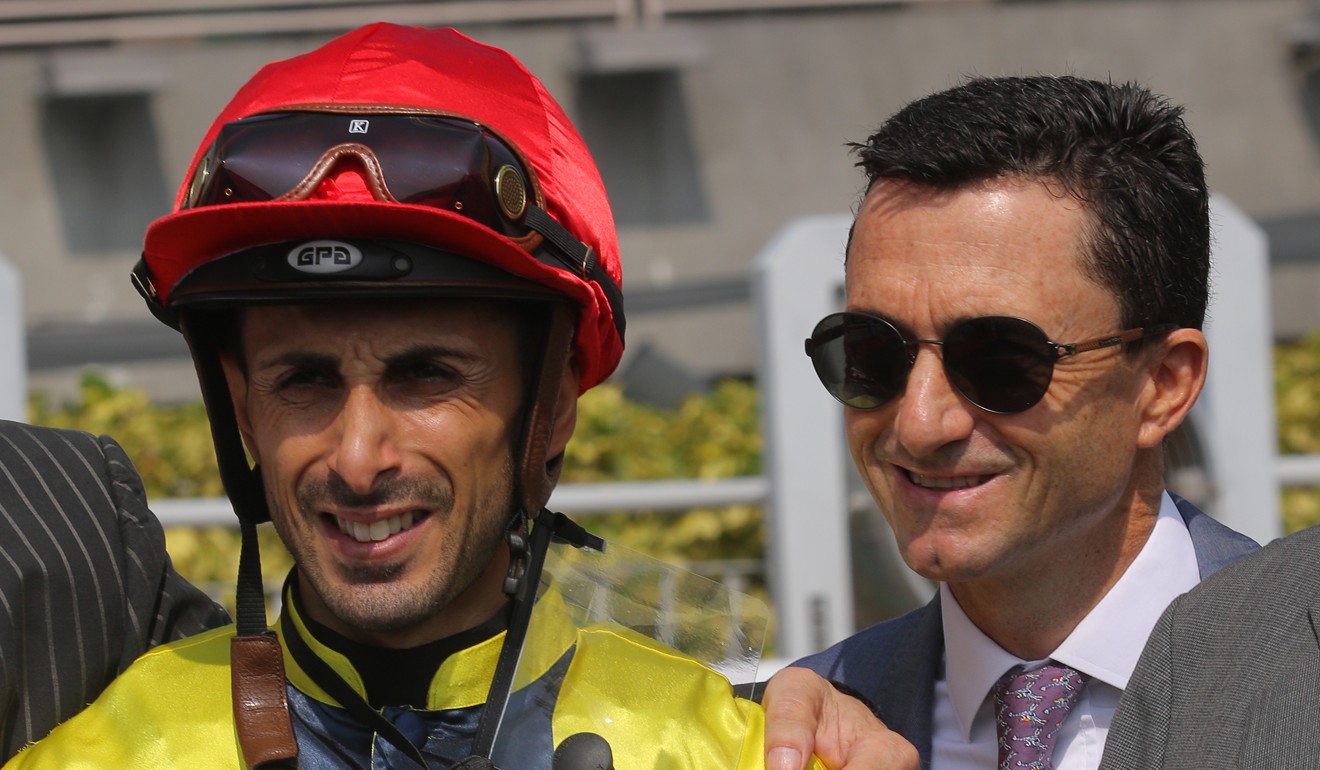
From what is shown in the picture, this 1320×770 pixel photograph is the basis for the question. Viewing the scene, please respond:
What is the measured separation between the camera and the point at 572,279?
2.08 meters

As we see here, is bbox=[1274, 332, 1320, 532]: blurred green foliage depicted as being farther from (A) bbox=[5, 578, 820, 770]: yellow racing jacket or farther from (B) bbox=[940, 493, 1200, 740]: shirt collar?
(A) bbox=[5, 578, 820, 770]: yellow racing jacket

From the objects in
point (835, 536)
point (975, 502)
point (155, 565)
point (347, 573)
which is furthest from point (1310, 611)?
point (835, 536)

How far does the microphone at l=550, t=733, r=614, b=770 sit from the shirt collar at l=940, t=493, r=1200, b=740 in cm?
63

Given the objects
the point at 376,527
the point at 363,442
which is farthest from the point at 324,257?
the point at 376,527

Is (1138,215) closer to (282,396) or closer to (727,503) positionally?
(282,396)

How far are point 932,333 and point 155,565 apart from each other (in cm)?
114

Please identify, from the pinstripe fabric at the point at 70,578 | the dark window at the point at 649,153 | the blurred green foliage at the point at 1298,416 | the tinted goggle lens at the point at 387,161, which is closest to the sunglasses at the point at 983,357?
the tinted goggle lens at the point at 387,161

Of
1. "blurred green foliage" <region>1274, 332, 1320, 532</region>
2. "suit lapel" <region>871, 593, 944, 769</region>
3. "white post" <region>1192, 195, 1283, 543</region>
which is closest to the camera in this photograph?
"suit lapel" <region>871, 593, 944, 769</region>

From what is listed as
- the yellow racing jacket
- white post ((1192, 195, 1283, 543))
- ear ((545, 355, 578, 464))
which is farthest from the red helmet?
white post ((1192, 195, 1283, 543))

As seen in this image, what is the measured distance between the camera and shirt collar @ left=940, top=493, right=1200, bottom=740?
2.20 m

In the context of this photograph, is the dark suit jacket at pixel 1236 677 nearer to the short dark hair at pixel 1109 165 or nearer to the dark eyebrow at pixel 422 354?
the short dark hair at pixel 1109 165

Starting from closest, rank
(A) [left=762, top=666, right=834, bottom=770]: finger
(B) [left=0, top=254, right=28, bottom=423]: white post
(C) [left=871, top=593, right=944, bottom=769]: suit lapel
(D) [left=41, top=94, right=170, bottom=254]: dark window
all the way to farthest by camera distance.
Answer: (A) [left=762, top=666, right=834, bottom=770]: finger → (C) [left=871, top=593, right=944, bottom=769]: suit lapel → (B) [left=0, top=254, right=28, bottom=423]: white post → (D) [left=41, top=94, right=170, bottom=254]: dark window

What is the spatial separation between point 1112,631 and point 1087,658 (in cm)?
5

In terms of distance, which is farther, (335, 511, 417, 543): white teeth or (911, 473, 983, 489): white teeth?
(911, 473, 983, 489): white teeth
